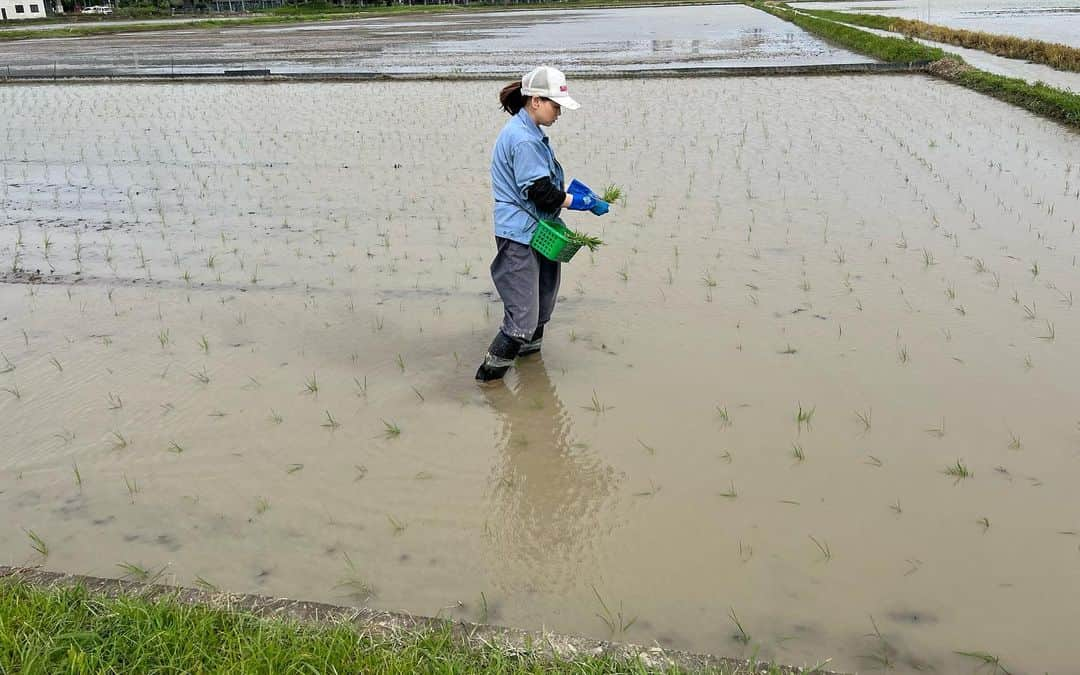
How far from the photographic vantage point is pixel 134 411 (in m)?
3.69

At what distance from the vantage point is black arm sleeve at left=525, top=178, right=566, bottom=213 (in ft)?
11.3

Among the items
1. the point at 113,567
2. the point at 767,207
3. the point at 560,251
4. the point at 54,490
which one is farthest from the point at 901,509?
the point at 767,207

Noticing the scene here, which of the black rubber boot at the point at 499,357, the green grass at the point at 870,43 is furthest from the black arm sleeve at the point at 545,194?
the green grass at the point at 870,43

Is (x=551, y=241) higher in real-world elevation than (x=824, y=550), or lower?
higher

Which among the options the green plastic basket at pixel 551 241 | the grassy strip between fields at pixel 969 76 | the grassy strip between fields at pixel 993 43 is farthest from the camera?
the grassy strip between fields at pixel 993 43

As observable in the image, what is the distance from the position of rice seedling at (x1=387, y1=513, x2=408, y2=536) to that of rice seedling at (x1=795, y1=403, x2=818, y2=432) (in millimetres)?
1597

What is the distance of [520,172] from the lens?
347cm

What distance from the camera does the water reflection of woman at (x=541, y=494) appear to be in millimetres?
2656

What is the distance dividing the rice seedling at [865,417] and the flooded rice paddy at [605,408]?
2 cm

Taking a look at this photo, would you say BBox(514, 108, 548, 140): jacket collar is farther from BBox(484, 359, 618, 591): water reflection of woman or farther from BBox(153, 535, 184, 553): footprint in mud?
BBox(153, 535, 184, 553): footprint in mud

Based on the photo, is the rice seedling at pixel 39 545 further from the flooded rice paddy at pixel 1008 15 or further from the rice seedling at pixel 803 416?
the flooded rice paddy at pixel 1008 15

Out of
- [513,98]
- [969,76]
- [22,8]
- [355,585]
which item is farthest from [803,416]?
[22,8]

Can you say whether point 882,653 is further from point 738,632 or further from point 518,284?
point 518,284

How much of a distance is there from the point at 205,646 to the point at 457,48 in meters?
22.0
